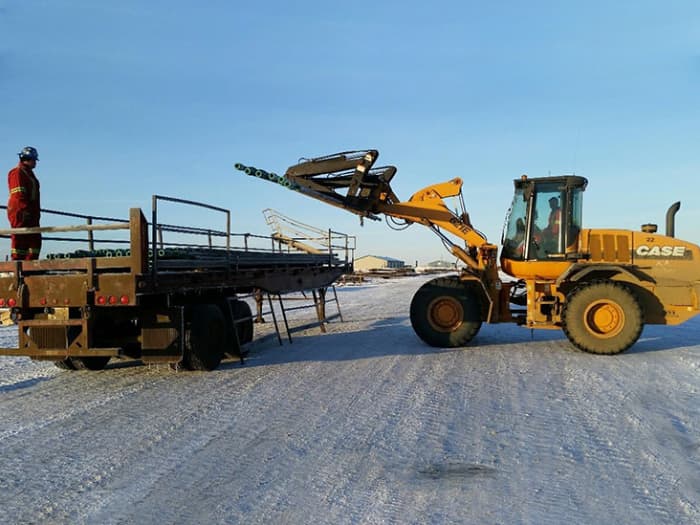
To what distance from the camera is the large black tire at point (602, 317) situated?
891cm

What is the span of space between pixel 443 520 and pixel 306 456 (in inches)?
58.0

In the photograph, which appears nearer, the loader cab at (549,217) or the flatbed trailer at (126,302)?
the flatbed trailer at (126,302)

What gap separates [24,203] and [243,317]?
3845 millimetres

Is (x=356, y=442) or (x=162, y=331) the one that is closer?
(x=356, y=442)

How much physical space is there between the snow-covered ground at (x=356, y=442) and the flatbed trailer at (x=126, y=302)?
0.51 metres

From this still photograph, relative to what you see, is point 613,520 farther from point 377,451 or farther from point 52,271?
point 52,271

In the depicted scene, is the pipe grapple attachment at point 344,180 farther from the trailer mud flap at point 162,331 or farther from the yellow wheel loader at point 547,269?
the trailer mud flap at point 162,331

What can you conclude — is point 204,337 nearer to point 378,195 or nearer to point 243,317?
point 243,317

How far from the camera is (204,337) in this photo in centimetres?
757

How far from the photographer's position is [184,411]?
583cm

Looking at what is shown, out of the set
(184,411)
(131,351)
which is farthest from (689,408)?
(131,351)

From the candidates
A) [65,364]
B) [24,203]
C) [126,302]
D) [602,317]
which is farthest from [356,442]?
[602,317]

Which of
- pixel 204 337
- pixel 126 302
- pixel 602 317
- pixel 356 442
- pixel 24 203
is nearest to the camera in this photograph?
pixel 356 442

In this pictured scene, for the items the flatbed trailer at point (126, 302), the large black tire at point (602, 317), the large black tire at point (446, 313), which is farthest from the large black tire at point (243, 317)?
the large black tire at point (602, 317)
